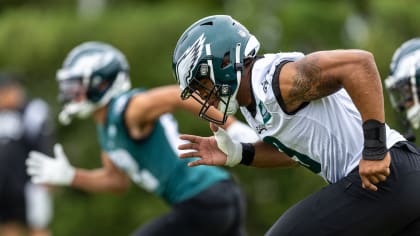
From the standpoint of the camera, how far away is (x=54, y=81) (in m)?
11.9

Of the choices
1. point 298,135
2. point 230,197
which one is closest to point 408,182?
point 298,135

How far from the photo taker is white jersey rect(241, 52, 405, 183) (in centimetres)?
475

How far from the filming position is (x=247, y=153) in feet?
17.2

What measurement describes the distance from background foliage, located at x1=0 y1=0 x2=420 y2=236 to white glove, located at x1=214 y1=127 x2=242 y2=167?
19.1 ft

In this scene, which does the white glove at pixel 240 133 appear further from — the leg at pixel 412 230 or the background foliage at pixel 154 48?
the background foliage at pixel 154 48

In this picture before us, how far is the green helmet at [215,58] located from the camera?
4.78m

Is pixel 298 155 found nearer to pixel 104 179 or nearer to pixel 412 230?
pixel 412 230

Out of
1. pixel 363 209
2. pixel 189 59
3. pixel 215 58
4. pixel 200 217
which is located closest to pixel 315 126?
pixel 363 209

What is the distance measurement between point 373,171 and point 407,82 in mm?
1764

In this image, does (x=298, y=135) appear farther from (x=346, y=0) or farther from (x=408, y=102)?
(x=346, y=0)

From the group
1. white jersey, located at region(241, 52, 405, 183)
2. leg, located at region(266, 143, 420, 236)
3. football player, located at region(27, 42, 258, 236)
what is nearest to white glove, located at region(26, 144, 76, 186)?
football player, located at region(27, 42, 258, 236)

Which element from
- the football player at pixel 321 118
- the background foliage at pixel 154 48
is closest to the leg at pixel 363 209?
the football player at pixel 321 118

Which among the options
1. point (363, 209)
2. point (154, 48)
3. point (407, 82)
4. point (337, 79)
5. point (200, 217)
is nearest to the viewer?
point (337, 79)

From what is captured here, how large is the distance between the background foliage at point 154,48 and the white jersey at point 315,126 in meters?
6.11
